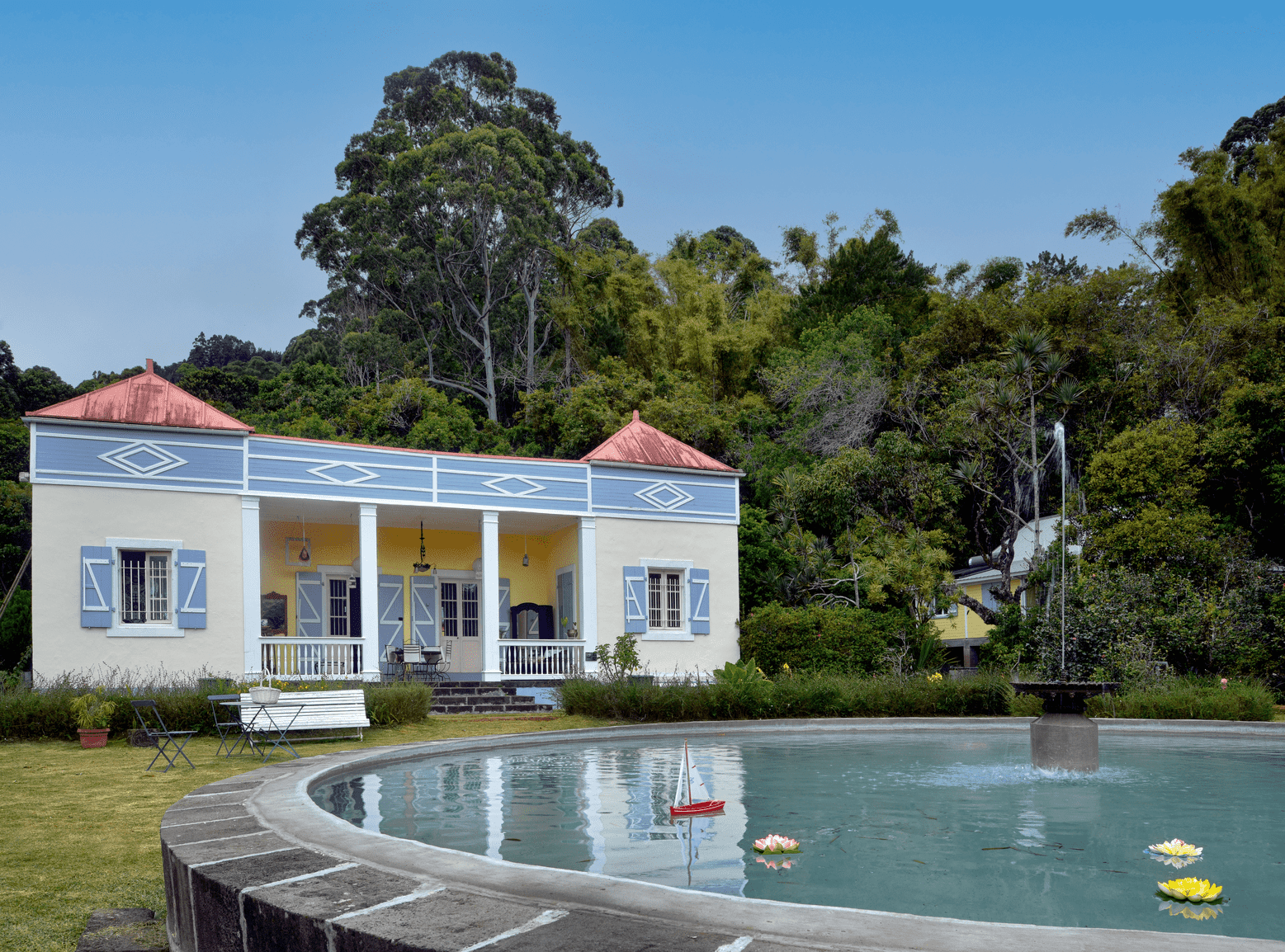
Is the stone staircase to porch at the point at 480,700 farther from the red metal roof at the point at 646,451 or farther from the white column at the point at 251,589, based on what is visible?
the red metal roof at the point at 646,451

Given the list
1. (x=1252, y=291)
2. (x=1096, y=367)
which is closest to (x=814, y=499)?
(x=1096, y=367)

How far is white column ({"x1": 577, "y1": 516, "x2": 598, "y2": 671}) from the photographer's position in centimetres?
2084

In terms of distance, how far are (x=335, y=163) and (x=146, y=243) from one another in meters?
15.2

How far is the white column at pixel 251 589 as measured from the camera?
17922 millimetres

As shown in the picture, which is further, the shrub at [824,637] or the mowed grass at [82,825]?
the shrub at [824,637]

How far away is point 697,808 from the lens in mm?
6996

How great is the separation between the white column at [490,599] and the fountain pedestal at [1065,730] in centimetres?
1189

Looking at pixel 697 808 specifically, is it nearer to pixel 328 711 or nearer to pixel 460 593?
pixel 328 711

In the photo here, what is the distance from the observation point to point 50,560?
55.0 feet

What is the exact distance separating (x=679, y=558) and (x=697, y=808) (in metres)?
15.2

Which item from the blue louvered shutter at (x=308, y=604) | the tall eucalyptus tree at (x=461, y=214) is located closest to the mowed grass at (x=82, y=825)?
the blue louvered shutter at (x=308, y=604)

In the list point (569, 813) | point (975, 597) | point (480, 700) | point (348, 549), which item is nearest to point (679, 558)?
point (480, 700)

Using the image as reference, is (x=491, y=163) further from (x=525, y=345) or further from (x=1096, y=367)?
(x=1096, y=367)

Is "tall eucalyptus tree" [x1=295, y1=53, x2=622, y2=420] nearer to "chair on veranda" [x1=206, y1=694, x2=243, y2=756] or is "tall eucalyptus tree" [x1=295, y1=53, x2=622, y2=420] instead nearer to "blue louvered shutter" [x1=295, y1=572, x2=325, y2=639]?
"blue louvered shutter" [x1=295, y1=572, x2=325, y2=639]
